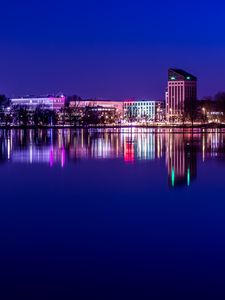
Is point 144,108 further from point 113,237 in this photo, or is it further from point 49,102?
point 113,237

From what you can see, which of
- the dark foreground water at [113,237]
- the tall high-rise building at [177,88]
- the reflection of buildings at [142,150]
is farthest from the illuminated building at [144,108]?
the dark foreground water at [113,237]

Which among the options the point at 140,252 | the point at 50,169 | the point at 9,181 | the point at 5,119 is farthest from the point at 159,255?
the point at 5,119

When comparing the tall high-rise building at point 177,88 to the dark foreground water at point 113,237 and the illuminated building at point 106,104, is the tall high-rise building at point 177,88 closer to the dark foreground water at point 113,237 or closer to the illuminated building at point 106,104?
the illuminated building at point 106,104

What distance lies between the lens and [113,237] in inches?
343

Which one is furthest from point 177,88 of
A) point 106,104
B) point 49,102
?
point 49,102

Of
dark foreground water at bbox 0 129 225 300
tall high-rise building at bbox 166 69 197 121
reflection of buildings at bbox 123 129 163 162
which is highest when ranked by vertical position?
tall high-rise building at bbox 166 69 197 121

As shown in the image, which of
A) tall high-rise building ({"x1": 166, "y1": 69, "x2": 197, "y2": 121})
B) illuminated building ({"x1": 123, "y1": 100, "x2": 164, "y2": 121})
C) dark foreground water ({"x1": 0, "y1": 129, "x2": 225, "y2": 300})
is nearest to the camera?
dark foreground water ({"x1": 0, "y1": 129, "x2": 225, "y2": 300})

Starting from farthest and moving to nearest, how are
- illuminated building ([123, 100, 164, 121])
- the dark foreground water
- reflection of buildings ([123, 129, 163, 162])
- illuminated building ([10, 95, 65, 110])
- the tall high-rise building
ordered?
1. illuminated building ([123, 100, 164, 121])
2. the tall high-rise building
3. illuminated building ([10, 95, 65, 110])
4. reflection of buildings ([123, 129, 163, 162])
5. the dark foreground water

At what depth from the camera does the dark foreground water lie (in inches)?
252

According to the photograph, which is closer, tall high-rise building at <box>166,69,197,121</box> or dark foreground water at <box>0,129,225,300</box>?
Result: dark foreground water at <box>0,129,225,300</box>

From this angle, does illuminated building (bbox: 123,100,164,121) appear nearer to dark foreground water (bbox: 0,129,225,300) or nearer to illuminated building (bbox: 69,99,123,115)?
illuminated building (bbox: 69,99,123,115)

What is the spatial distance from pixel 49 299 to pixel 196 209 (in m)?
5.72

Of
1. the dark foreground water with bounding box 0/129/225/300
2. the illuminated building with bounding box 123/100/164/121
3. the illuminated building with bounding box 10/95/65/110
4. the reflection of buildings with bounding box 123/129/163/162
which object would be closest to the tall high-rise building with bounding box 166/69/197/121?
the illuminated building with bounding box 123/100/164/121

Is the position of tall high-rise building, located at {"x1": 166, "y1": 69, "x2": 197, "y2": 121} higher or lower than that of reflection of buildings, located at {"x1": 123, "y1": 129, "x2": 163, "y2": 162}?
higher
